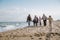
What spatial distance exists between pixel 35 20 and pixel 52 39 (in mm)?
15045

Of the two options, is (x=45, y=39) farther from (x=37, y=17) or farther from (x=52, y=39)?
(x=37, y=17)

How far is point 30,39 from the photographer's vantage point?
13.5 meters

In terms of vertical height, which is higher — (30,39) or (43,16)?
(43,16)

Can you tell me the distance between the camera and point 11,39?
13.7 m

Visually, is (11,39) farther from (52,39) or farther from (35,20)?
(35,20)

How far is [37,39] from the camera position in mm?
13328

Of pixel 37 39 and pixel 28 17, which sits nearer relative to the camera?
pixel 37 39

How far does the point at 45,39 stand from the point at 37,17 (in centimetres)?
1536

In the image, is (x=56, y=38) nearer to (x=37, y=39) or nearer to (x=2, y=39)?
(x=37, y=39)

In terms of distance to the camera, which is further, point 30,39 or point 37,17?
point 37,17

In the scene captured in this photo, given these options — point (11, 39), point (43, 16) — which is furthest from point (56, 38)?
point (43, 16)

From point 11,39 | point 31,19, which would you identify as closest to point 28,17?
point 31,19

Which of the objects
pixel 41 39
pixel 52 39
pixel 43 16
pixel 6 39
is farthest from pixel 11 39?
pixel 43 16

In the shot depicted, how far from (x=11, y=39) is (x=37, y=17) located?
49.4 ft
